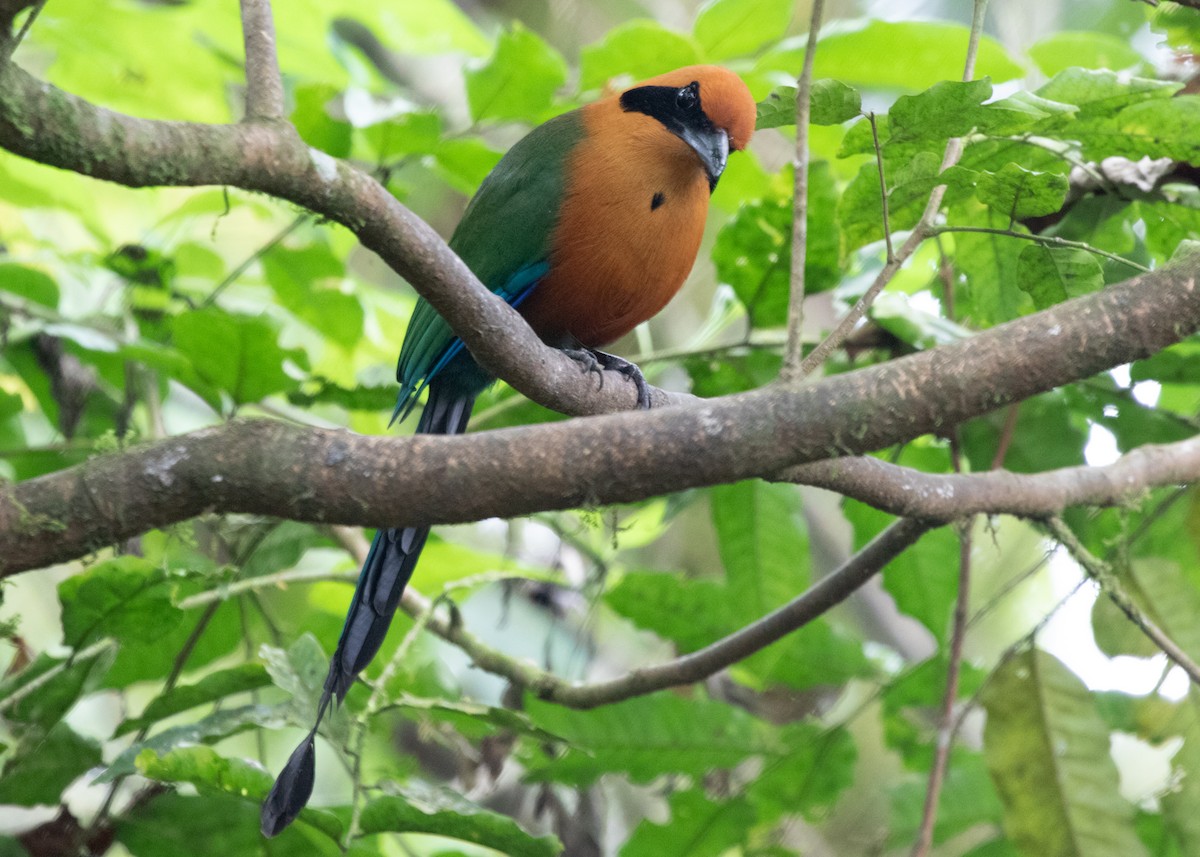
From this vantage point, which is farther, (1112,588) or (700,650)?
(700,650)

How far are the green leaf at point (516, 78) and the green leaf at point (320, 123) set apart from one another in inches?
12.3

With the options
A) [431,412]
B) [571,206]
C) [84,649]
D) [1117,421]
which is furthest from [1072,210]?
[84,649]

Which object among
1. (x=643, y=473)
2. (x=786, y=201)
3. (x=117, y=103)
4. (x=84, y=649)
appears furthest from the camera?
(x=117, y=103)

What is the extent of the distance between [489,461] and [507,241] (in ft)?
4.33

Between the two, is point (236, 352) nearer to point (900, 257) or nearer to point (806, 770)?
point (900, 257)

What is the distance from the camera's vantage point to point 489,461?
4.19ft

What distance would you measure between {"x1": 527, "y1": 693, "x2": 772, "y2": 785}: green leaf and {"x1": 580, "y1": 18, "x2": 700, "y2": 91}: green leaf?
4.71 ft

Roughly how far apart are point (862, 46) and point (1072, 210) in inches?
24.1

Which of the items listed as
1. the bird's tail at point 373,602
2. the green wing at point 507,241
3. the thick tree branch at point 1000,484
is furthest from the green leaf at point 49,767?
the thick tree branch at point 1000,484

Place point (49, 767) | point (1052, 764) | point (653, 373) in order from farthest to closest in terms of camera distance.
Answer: point (653, 373) < point (1052, 764) < point (49, 767)

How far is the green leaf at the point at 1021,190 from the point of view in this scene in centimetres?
167

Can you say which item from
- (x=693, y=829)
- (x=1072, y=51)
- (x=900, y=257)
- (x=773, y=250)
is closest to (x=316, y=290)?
(x=773, y=250)

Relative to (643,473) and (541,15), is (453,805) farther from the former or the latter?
(541,15)

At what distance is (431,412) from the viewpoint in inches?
106
